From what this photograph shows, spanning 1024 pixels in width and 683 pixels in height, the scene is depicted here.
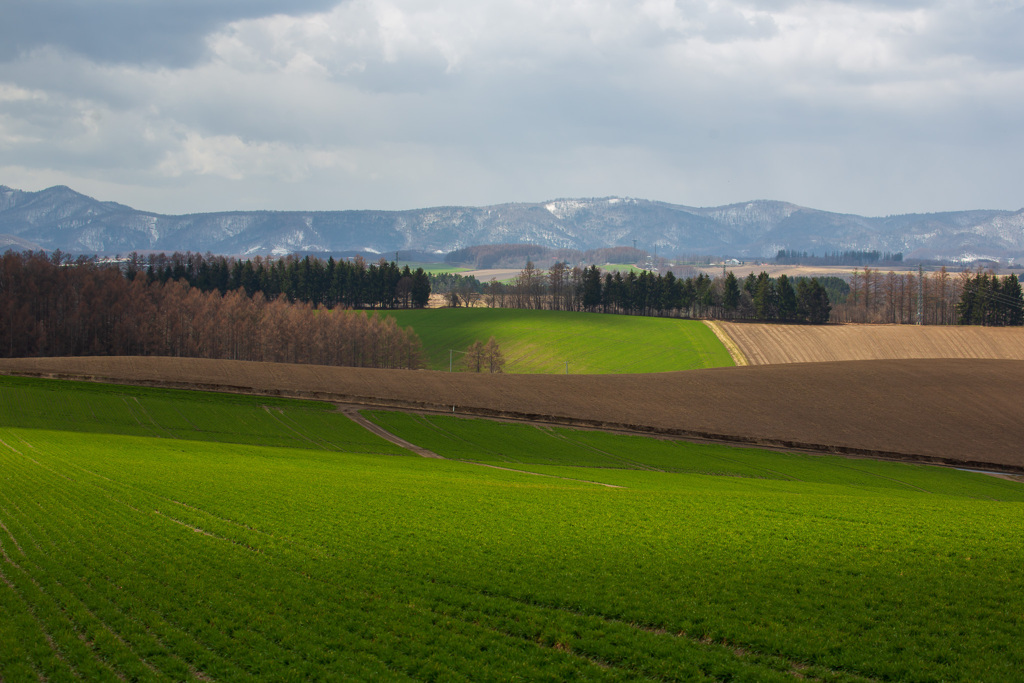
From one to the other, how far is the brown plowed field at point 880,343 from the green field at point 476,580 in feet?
313

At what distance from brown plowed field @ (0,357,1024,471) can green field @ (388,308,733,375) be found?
46.1 m

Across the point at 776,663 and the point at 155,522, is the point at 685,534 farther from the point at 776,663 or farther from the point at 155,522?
the point at 155,522

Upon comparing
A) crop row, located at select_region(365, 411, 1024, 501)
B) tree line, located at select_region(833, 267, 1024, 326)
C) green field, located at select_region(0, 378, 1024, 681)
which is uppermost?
tree line, located at select_region(833, 267, 1024, 326)

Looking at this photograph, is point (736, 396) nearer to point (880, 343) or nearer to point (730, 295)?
point (880, 343)

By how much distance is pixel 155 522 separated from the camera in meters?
21.7

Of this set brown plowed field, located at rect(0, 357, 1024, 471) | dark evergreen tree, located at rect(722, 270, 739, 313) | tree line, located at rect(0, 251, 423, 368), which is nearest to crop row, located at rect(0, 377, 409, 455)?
brown plowed field, located at rect(0, 357, 1024, 471)

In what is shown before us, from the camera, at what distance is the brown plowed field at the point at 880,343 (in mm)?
115688

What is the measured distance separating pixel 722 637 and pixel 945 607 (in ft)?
17.7

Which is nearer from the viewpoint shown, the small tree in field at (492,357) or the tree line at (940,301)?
the small tree in field at (492,357)

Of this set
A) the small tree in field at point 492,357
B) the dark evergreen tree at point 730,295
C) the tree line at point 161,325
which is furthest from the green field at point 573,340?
the dark evergreen tree at point 730,295

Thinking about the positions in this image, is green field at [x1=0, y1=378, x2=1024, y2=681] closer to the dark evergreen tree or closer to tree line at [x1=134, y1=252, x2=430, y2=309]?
the dark evergreen tree

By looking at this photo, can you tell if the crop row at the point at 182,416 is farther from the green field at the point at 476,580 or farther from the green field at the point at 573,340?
the green field at the point at 573,340

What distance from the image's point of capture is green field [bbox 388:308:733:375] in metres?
123

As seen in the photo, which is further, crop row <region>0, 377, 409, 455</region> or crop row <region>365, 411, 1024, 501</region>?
crop row <region>0, 377, 409, 455</region>
